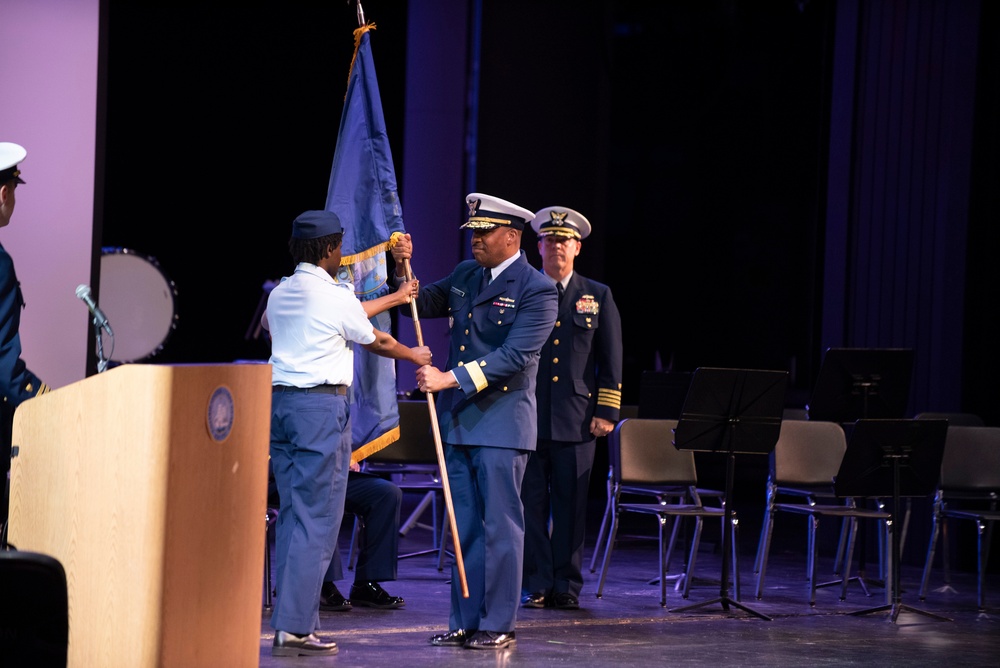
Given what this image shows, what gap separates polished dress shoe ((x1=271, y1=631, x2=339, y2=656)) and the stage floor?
1.5 inches

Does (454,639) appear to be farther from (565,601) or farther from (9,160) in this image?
(9,160)

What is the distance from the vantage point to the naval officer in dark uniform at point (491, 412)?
482 centimetres

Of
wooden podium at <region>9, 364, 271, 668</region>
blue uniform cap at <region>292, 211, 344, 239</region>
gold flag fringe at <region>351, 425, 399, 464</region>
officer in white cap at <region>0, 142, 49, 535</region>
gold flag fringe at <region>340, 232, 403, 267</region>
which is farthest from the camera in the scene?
gold flag fringe at <region>351, 425, 399, 464</region>

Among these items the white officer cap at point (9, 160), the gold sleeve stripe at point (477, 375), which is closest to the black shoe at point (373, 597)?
the gold sleeve stripe at point (477, 375)

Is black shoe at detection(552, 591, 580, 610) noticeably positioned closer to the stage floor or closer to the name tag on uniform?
the stage floor

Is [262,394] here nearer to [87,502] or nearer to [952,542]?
[87,502]

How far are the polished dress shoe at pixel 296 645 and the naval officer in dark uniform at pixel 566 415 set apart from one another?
150 centimetres

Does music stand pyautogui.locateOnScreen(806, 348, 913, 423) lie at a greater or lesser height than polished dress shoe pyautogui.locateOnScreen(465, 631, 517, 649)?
greater

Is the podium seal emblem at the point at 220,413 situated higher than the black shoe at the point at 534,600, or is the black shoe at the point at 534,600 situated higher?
the podium seal emblem at the point at 220,413

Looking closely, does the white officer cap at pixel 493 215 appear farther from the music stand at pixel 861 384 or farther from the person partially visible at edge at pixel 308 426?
the music stand at pixel 861 384

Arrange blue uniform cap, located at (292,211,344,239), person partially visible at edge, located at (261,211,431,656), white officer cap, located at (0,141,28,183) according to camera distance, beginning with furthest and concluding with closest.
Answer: blue uniform cap, located at (292,211,344,239) → person partially visible at edge, located at (261,211,431,656) → white officer cap, located at (0,141,28,183)

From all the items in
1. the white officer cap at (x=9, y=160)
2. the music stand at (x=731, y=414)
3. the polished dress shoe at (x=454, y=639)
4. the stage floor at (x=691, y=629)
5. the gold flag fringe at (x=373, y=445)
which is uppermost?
the white officer cap at (x=9, y=160)

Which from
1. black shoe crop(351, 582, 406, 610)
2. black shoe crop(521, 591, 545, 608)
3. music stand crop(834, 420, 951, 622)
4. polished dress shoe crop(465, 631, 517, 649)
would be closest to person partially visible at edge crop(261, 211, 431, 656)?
polished dress shoe crop(465, 631, 517, 649)

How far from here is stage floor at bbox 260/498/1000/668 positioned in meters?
4.81
